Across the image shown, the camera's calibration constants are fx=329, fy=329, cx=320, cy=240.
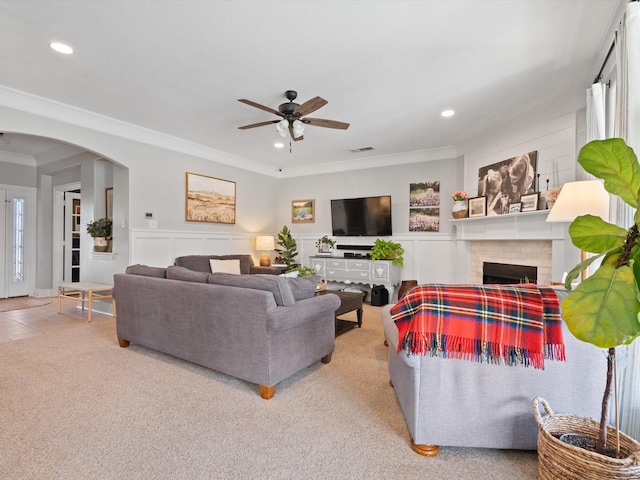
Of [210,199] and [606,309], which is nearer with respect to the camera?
[606,309]

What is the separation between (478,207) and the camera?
15.4 feet

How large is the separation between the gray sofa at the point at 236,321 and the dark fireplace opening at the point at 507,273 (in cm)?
276

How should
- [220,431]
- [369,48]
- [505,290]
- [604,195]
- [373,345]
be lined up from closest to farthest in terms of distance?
[505,290] < [220,431] < [604,195] < [369,48] < [373,345]

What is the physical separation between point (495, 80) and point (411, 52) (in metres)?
1.05

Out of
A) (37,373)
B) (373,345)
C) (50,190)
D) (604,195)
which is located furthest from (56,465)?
(50,190)

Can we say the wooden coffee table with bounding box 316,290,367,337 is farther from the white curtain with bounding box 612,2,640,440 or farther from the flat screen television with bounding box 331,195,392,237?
the white curtain with bounding box 612,2,640,440

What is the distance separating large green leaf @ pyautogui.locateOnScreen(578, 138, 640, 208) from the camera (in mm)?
1084

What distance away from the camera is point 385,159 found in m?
5.94

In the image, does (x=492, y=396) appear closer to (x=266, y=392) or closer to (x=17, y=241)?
(x=266, y=392)

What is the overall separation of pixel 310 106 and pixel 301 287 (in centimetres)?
174

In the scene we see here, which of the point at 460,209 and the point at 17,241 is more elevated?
the point at 460,209

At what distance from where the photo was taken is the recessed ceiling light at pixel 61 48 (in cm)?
259

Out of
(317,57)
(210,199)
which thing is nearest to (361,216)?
(210,199)

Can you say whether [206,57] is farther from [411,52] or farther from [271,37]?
[411,52]
